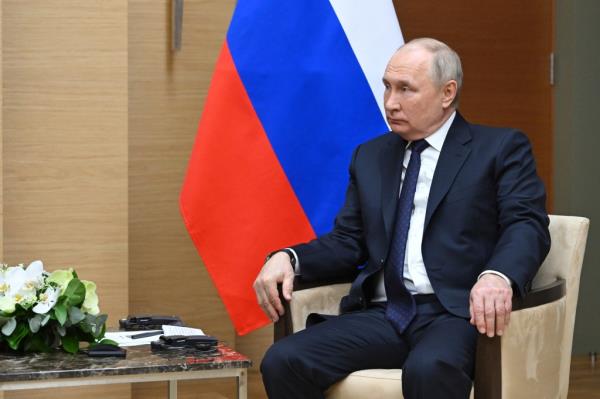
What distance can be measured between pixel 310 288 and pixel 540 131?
10.9 feet

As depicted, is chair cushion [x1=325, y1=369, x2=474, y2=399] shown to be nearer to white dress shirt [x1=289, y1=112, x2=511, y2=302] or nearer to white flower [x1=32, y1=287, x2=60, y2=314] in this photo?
white dress shirt [x1=289, y1=112, x2=511, y2=302]

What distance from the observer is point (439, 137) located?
3.06 meters

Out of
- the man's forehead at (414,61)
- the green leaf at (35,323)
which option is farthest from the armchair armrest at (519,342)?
the green leaf at (35,323)

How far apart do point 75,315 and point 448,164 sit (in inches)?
44.1

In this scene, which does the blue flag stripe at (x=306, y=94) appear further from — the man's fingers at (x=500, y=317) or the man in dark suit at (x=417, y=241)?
the man's fingers at (x=500, y=317)

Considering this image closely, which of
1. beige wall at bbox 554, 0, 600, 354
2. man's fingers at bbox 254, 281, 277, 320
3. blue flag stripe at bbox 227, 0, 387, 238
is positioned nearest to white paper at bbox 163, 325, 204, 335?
man's fingers at bbox 254, 281, 277, 320

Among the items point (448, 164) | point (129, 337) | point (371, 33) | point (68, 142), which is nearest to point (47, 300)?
point (129, 337)

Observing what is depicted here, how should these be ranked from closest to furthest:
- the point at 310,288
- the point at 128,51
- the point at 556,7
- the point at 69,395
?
the point at 310,288 < the point at 69,395 < the point at 128,51 < the point at 556,7

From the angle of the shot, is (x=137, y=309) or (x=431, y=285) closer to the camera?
(x=431, y=285)

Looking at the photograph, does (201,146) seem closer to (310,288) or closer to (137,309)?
(310,288)

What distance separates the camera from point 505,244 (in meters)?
2.75

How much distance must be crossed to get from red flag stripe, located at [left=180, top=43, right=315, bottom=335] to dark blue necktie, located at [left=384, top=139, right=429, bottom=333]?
1.93ft

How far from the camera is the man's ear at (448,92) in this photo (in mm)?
3055

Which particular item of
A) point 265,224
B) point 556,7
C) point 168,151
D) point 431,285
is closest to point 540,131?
point 556,7
